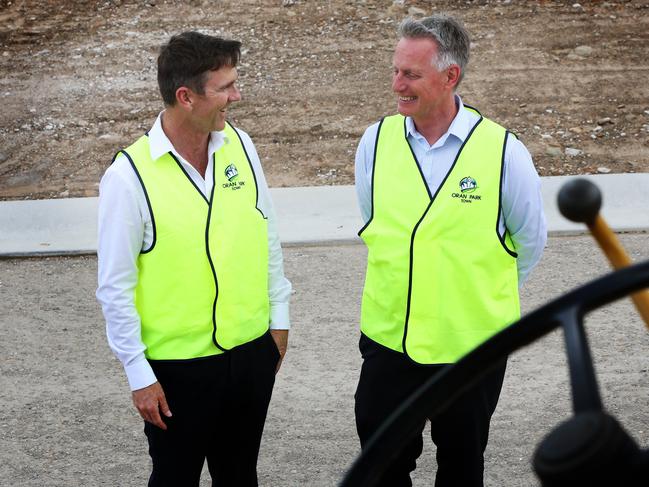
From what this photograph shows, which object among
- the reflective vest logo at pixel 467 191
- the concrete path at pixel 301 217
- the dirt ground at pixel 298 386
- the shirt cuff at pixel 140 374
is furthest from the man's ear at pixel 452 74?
the concrete path at pixel 301 217

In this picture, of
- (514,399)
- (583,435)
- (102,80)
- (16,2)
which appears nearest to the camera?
(583,435)

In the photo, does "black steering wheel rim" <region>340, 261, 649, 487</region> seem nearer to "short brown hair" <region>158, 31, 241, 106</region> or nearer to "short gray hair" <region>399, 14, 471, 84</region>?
"short brown hair" <region>158, 31, 241, 106</region>

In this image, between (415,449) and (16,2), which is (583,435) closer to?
(415,449)

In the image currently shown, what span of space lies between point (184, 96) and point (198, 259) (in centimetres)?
53

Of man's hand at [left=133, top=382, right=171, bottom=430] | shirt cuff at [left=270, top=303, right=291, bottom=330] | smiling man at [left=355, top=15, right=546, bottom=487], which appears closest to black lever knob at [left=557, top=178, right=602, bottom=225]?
smiling man at [left=355, top=15, right=546, bottom=487]

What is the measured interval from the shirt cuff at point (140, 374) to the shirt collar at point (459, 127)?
3.95ft

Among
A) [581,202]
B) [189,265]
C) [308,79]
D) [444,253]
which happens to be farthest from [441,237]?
[308,79]

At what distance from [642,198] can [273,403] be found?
14.2ft

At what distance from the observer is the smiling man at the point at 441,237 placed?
352cm

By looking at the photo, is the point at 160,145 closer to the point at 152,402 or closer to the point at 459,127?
the point at 152,402

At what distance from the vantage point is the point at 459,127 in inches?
142

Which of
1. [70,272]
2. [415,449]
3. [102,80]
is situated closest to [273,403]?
[415,449]

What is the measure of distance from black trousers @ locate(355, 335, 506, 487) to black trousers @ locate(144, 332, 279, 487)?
1.17ft

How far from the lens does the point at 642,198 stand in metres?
8.65
